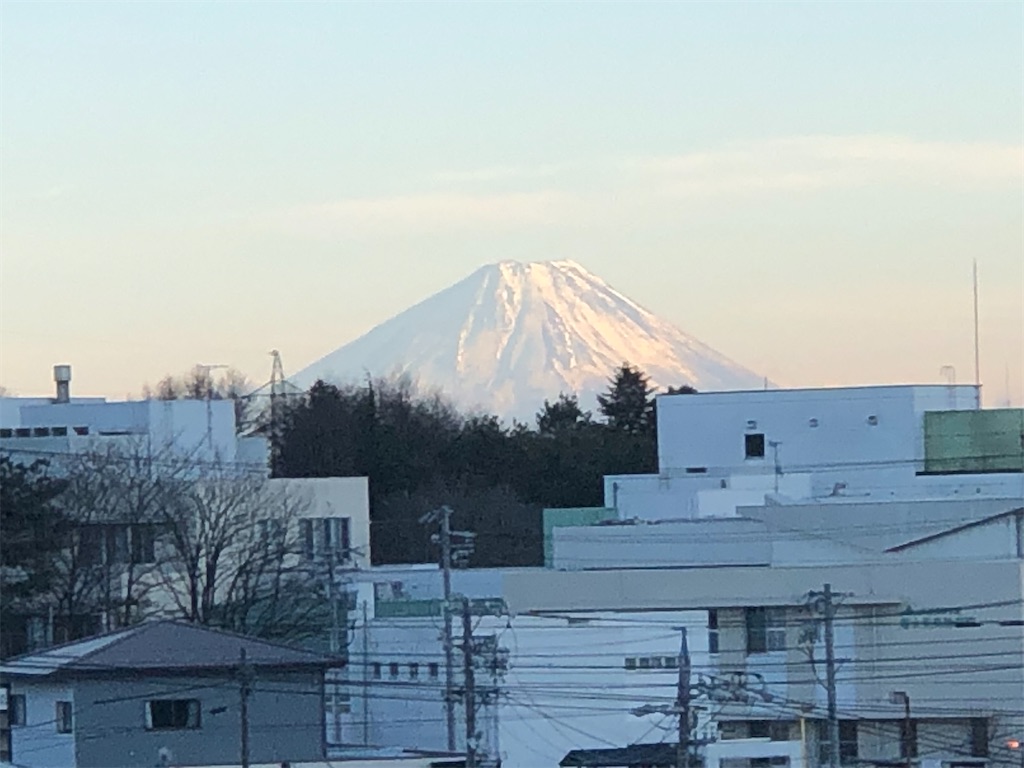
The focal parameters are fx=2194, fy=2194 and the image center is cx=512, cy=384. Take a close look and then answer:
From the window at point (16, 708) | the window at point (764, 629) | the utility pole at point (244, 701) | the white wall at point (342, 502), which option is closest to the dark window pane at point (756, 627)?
the window at point (764, 629)

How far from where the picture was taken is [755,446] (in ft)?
155

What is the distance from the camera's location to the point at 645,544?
37438 mm

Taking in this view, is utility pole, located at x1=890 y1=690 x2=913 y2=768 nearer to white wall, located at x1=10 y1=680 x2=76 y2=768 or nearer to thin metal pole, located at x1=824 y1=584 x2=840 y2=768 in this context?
thin metal pole, located at x1=824 y1=584 x2=840 y2=768

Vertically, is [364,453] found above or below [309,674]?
above

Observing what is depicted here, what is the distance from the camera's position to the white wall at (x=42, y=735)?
23891 mm

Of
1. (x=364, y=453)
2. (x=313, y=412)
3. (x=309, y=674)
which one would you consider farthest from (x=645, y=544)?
(x=313, y=412)

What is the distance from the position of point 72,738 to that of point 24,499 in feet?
29.5

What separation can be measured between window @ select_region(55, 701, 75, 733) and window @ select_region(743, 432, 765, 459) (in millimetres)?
25297

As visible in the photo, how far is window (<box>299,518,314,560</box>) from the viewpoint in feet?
129

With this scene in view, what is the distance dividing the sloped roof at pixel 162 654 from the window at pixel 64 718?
1.39ft

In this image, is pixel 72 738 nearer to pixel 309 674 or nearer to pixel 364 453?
pixel 309 674

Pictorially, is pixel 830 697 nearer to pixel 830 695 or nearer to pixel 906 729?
pixel 830 695

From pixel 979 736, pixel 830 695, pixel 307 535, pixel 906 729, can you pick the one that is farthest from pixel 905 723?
pixel 307 535

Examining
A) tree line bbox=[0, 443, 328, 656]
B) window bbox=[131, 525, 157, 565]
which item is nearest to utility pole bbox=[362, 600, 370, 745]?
tree line bbox=[0, 443, 328, 656]
